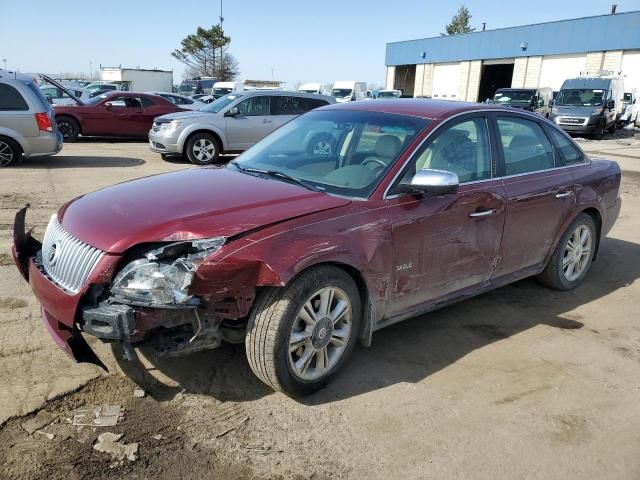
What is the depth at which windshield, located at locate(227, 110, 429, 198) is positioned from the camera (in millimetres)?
3668

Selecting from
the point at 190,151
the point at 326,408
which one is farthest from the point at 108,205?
the point at 190,151

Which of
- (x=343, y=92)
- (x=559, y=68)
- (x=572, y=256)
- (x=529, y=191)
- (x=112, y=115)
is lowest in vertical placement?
(x=572, y=256)

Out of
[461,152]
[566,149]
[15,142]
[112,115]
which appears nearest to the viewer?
[461,152]

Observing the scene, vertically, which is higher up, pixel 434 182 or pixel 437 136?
pixel 437 136

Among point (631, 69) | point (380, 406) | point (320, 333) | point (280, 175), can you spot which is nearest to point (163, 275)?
point (320, 333)

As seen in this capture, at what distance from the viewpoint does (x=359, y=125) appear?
13.6 ft

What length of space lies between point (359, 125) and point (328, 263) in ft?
4.59

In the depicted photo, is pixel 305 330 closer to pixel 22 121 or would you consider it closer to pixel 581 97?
pixel 22 121

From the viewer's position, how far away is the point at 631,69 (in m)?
33.5

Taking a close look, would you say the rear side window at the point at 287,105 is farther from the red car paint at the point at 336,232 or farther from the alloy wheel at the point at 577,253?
the alloy wheel at the point at 577,253

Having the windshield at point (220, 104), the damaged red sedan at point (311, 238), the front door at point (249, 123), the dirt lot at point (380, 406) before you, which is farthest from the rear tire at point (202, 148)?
the damaged red sedan at point (311, 238)

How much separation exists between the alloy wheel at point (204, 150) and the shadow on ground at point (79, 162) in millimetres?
1237

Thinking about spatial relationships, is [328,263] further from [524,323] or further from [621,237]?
[621,237]

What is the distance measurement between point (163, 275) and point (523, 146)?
128 inches
